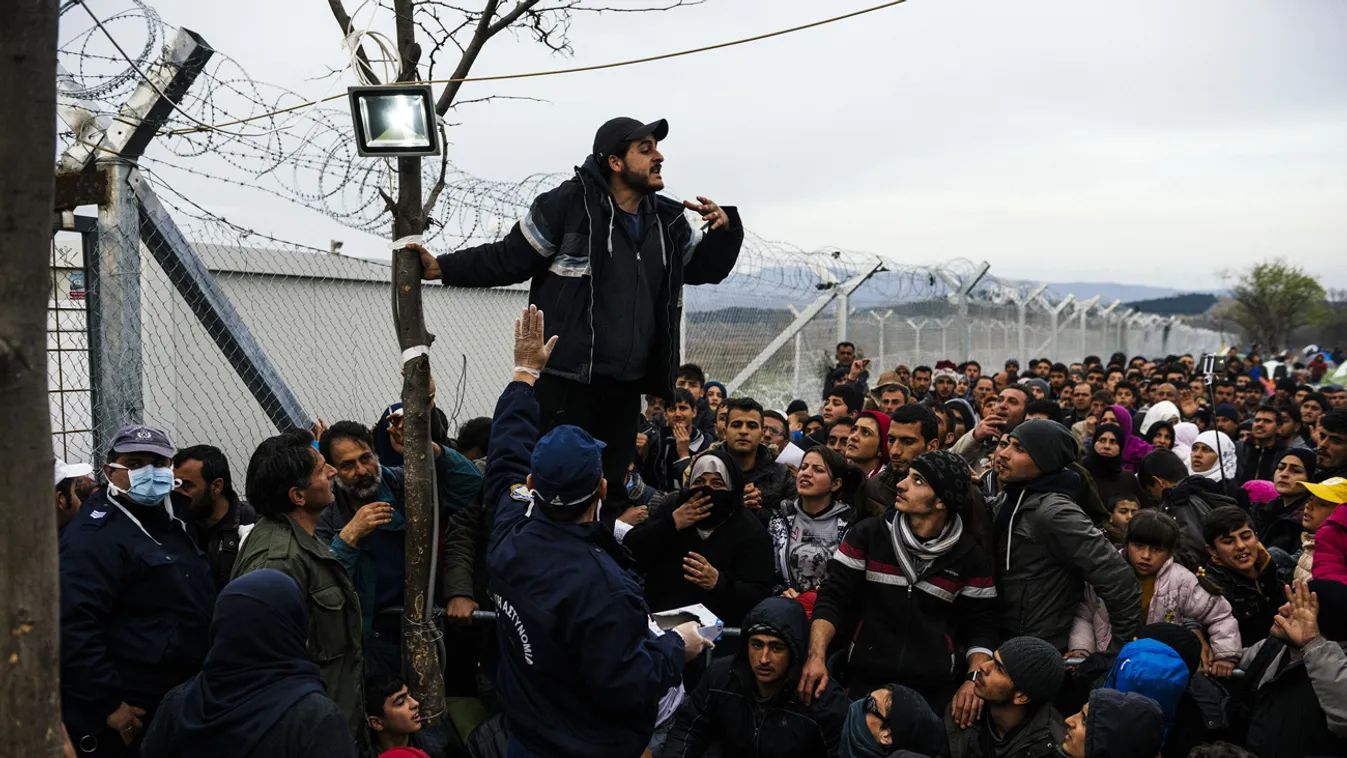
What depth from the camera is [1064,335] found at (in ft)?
83.6

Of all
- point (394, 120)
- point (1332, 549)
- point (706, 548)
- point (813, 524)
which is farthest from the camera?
point (813, 524)

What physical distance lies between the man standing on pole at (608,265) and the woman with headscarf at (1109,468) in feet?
10.7

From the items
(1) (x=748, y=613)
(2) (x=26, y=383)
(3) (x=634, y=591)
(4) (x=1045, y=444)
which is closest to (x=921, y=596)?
(1) (x=748, y=613)

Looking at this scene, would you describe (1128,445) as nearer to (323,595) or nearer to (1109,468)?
(1109,468)

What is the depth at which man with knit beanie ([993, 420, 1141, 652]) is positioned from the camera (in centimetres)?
448

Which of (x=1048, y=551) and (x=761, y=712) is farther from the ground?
(x=1048, y=551)

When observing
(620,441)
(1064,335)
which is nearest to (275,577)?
(620,441)

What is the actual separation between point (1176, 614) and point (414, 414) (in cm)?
315

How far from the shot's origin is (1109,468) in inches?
272

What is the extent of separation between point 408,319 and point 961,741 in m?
2.39

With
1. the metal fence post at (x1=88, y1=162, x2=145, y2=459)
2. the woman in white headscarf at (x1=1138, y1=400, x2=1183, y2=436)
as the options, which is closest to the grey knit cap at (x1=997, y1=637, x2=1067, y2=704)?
the metal fence post at (x1=88, y1=162, x2=145, y2=459)

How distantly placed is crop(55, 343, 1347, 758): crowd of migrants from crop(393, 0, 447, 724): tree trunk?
7.4 inches

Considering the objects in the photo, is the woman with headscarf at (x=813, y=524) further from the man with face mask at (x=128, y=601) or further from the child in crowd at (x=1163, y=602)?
the man with face mask at (x=128, y=601)

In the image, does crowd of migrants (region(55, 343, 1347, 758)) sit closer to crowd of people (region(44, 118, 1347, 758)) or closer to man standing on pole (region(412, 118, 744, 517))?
crowd of people (region(44, 118, 1347, 758))
